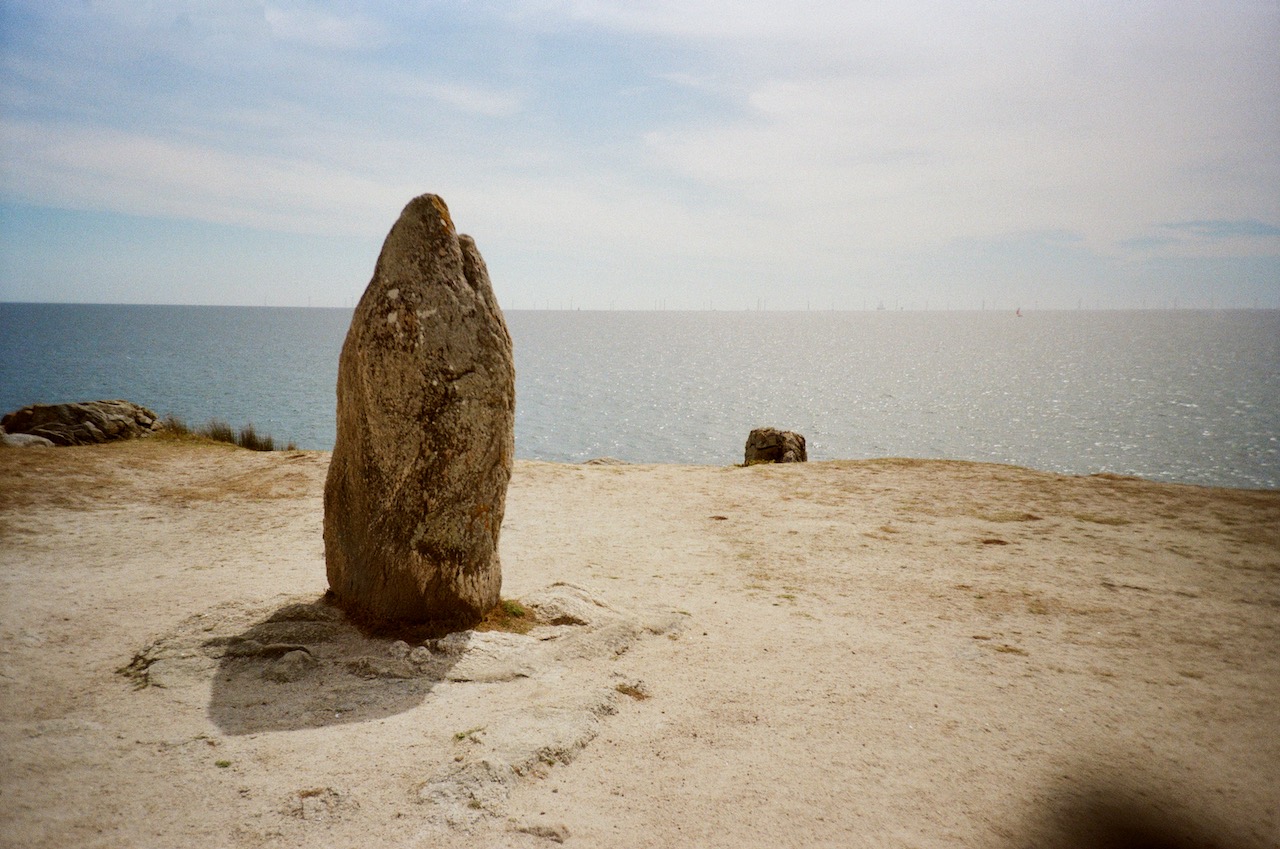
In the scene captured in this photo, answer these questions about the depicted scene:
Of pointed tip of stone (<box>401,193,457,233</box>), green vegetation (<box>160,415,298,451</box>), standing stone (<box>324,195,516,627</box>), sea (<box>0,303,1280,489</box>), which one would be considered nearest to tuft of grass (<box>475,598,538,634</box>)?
standing stone (<box>324,195,516,627</box>)

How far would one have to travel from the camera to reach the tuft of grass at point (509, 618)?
5898 mm

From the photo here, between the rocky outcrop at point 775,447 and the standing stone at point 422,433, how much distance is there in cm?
1027

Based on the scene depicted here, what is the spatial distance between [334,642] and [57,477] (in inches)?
310

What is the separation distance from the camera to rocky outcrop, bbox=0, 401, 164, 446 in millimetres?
14141

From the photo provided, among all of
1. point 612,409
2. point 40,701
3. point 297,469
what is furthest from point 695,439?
point 40,701

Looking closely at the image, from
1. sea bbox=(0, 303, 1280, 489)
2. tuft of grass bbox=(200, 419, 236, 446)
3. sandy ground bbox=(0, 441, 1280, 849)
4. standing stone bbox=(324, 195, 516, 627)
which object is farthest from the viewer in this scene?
sea bbox=(0, 303, 1280, 489)

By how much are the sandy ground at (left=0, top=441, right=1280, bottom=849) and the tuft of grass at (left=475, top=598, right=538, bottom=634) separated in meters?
0.15

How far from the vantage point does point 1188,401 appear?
48.9 metres

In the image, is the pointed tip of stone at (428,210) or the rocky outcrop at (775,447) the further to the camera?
the rocky outcrop at (775,447)

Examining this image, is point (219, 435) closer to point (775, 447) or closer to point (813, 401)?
point (775, 447)

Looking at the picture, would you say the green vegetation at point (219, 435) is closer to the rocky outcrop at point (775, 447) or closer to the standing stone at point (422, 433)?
the rocky outcrop at point (775, 447)

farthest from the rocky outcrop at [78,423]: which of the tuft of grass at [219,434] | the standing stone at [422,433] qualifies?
the standing stone at [422,433]

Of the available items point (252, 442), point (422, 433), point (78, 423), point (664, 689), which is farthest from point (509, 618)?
point (78, 423)

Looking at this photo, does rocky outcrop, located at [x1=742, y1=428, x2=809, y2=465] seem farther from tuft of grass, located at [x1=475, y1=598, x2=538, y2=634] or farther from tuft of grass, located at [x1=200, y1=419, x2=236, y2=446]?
tuft of grass, located at [x1=200, y1=419, x2=236, y2=446]
